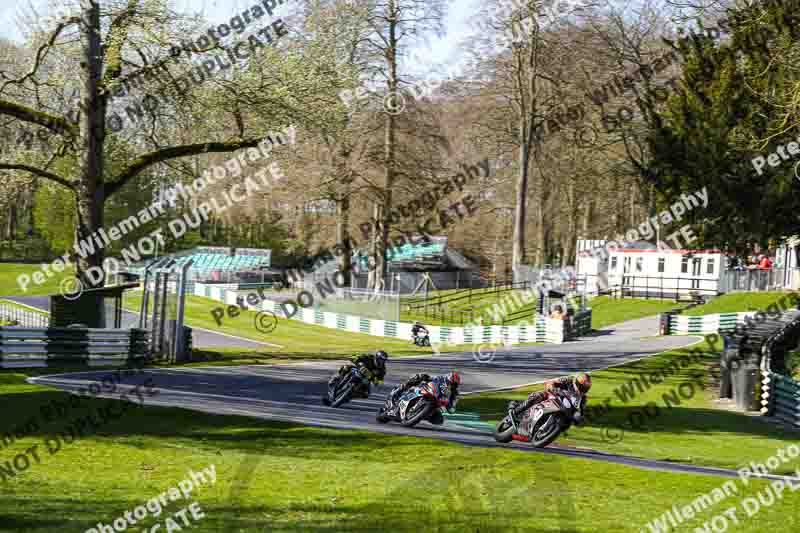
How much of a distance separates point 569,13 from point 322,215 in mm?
18481

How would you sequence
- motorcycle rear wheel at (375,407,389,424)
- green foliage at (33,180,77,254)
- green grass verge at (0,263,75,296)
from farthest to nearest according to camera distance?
green foliage at (33,180,77,254) → green grass verge at (0,263,75,296) → motorcycle rear wheel at (375,407,389,424)

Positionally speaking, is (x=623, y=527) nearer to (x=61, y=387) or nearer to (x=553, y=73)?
(x=61, y=387)

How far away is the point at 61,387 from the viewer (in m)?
16.8

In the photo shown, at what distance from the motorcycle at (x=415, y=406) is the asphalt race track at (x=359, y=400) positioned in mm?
161

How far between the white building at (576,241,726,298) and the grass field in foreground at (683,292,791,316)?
313 centimetres

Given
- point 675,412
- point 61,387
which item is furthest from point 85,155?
point 675,412

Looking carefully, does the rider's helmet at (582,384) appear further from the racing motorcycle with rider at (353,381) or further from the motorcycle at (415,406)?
the racing motorcycle with rider at (353,381)

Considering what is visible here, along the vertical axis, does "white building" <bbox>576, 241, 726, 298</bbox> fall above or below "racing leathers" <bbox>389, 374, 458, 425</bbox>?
above

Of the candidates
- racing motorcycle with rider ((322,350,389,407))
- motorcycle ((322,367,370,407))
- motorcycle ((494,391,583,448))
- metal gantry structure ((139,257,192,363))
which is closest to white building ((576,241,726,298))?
metal gantry structure ((139,257,192,363))

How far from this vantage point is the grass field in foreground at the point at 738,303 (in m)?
43.0

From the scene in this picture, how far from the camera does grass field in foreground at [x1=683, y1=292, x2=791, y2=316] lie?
43.0m

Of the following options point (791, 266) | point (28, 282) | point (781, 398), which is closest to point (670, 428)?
point (781, 398)

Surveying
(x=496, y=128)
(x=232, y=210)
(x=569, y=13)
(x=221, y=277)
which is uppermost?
(x=569, y=13)

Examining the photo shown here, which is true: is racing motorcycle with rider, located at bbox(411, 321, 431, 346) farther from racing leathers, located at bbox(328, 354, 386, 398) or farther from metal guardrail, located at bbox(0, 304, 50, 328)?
racing leathers, located at bbox(328, 354, 386, 398)
